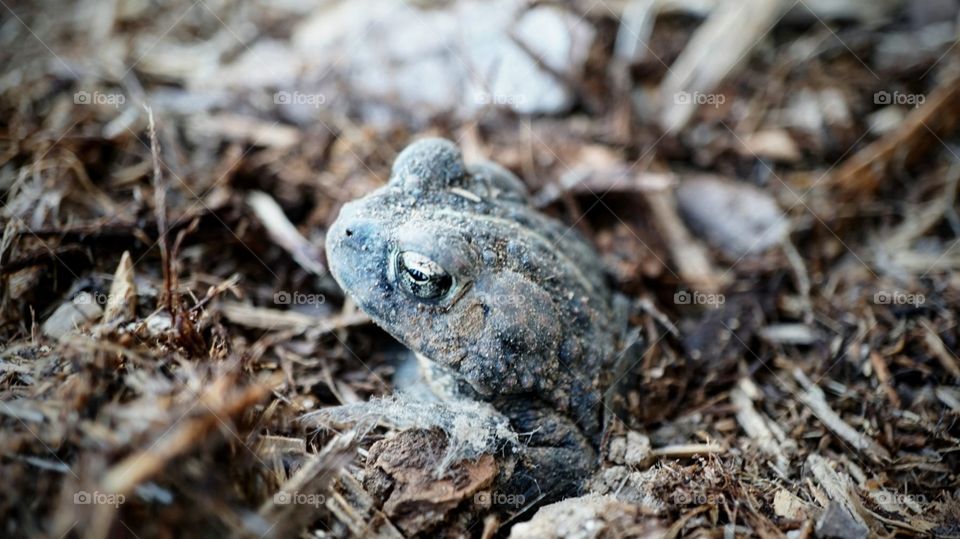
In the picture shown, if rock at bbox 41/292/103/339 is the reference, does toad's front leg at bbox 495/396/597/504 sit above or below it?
below

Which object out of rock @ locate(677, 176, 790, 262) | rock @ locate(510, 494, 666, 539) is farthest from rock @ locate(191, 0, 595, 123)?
rock @ locate(510, 494, 666, 539)

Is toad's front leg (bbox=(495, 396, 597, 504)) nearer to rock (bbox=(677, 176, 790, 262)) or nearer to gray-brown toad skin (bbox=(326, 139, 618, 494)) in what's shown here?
gray-brown toad skin (bbox=(326, 139, 618, 494))

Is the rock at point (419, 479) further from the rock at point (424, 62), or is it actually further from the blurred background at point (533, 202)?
the rock at point (424, 62)

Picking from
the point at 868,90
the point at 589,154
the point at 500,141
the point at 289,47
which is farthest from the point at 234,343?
the point at 868,90

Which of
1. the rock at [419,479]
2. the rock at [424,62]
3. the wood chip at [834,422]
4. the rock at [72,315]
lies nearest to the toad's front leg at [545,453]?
the rock at [419,479]

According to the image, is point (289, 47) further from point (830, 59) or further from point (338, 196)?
point (830, 59)

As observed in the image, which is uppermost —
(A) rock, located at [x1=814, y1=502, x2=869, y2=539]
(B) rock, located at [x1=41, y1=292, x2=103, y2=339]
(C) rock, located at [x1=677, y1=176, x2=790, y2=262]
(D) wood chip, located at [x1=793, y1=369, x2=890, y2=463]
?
(B) rock, located at [x1=41, y1=292, x2=103, y2=339]

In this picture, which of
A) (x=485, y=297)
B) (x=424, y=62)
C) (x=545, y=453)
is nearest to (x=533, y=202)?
(x=485, y=297)
